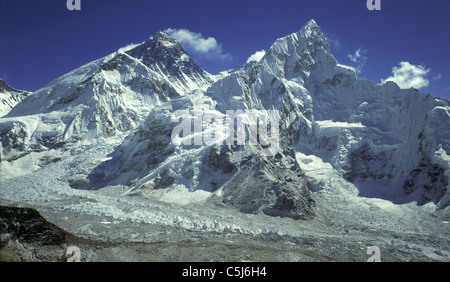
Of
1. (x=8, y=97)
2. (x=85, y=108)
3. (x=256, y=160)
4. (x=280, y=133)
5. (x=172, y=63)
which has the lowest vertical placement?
(x=256, y=160)

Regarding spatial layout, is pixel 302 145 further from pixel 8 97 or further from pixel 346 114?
pixel 8 97

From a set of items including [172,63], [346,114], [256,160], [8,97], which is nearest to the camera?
[256,160]

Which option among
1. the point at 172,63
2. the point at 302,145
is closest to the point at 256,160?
the point at 302,145

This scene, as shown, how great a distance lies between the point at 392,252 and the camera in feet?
144

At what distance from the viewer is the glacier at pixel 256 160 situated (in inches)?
2132

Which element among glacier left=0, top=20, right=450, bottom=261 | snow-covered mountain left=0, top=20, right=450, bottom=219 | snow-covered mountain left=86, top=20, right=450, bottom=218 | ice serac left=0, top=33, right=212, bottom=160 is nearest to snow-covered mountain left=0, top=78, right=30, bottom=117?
ice serac left=0, top=33, right=212, bottom=160

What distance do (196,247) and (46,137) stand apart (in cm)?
8210

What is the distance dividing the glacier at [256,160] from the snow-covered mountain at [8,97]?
4199 centimetres

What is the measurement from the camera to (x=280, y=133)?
333 ft

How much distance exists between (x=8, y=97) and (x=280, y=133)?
150 meters

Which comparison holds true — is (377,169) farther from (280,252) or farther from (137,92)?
(137,92)

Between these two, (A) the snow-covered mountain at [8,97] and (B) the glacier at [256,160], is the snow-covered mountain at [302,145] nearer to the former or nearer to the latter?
(B) the glacier at [256,160]

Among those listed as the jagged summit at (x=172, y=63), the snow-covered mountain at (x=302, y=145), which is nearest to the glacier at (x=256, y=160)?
the snow-covered mountain at (x=302, y=145)
